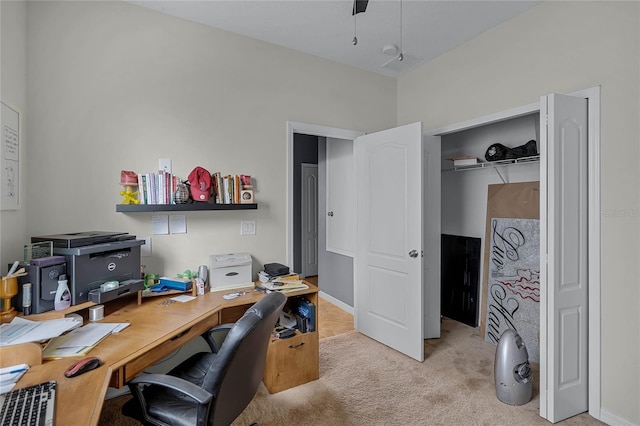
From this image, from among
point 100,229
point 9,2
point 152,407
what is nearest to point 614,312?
point 152,407

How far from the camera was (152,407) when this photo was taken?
1368 millimetres

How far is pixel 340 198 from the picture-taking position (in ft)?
13.1

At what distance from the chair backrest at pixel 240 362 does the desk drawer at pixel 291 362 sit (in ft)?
2.63

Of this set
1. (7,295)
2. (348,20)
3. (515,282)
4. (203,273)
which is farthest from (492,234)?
(7,295)

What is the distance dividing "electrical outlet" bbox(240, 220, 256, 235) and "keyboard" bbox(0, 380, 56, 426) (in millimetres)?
1712

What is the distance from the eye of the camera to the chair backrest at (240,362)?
1242mm

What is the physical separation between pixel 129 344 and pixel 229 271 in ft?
3.39

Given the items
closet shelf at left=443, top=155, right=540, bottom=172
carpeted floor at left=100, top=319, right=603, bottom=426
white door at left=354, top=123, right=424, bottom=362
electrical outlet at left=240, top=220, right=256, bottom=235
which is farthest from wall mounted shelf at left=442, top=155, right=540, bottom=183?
electrical outlet at left=240, top=220, right=256, bottom=235

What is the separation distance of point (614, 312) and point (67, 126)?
3663mm

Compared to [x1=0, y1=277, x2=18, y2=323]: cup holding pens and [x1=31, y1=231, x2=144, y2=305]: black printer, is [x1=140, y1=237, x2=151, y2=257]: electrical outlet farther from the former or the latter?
[x1=0, y1=277, x2=18, y2=323]: cup holding pens

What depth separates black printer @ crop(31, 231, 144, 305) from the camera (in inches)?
66.3

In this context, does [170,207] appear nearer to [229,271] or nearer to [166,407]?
[229,271]

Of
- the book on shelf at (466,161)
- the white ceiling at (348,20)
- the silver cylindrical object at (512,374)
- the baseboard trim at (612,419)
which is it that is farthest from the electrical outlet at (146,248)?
the baseboard trim at (612,419)

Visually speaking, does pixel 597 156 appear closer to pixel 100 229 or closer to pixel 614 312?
pixel 614 312
